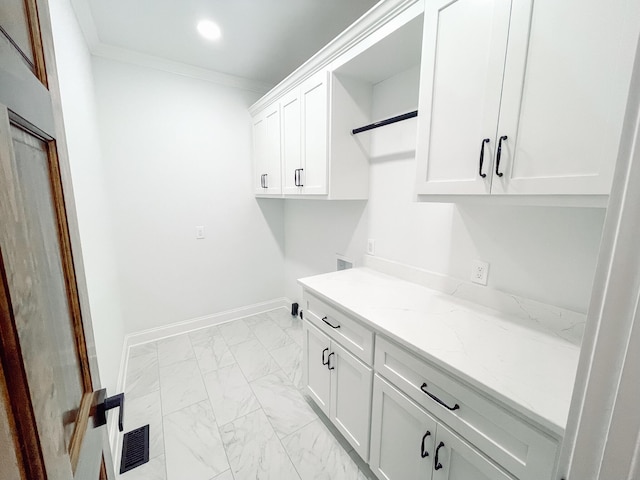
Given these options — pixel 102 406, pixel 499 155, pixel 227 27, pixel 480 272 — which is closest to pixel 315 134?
pixel 227 27

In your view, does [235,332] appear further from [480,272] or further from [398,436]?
[480,272]

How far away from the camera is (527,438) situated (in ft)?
2.44

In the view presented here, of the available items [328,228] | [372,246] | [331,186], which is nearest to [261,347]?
[328,228]

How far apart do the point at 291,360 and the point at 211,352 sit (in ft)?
2.52

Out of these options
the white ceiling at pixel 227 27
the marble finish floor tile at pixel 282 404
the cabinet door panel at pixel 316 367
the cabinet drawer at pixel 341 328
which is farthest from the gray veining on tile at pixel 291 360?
the white ceiling at pixel 227 27

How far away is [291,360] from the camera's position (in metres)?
2.32

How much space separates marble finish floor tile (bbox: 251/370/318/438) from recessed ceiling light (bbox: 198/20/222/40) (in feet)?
8.61

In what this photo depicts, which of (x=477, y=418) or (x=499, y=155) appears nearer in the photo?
(x=477, y=418)

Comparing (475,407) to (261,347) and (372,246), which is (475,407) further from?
(261,347)

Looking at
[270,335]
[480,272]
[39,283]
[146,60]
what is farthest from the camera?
[270,335]

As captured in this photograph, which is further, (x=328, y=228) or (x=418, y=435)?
(x=328, y=228)

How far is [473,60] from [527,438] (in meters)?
1.28

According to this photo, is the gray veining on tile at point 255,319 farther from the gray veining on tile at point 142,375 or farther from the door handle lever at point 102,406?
the door handle lever at point 102,406

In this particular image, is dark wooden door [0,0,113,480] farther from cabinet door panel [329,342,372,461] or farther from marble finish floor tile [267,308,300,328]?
marble finish floor tile [267,308,300,328]
